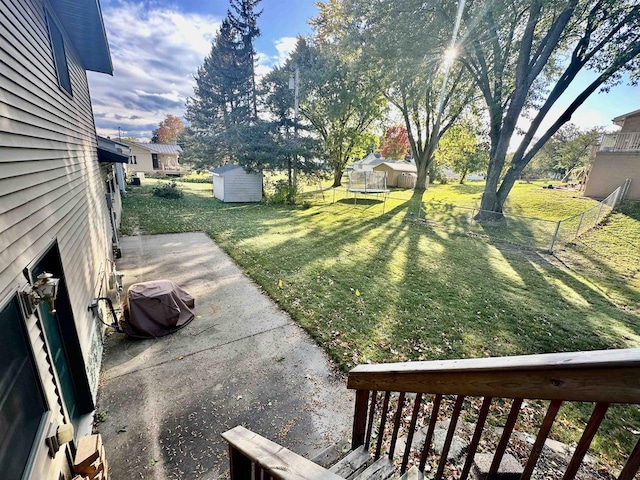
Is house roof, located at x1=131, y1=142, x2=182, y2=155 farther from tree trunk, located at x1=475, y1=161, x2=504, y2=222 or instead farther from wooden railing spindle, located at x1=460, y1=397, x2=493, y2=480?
wooden railing spindle, located at x1=460, y1=397, x2=493, y2=480

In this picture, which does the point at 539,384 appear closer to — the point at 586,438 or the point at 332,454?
the point at 586,438

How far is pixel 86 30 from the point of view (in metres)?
5.02

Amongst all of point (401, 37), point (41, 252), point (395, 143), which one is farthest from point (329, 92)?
point (395, 143)

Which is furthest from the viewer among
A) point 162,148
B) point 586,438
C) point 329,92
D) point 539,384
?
point 162,148

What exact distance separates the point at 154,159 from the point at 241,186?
82.8ft

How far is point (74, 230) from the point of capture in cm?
345

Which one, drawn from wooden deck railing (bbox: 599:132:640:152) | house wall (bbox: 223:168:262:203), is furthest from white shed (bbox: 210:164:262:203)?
wooden deck railing (bbox: 599:132:640:152)

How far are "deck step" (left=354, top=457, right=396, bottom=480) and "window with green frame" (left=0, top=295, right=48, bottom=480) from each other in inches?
76.9

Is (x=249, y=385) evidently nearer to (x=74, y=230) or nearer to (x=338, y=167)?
(x=74, y=230)

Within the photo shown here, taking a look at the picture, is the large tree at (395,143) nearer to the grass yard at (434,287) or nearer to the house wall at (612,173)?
the house wall at (612,173)

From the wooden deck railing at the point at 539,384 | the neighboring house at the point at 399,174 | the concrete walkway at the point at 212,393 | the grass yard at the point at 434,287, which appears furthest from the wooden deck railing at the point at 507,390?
the neighboring house at the point at 399,174

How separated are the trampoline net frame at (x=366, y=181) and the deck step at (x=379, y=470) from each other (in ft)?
60.0

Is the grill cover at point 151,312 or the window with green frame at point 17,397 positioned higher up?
Answer: the window with green frame at point 17,397

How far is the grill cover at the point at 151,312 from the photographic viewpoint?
4.27 meters
